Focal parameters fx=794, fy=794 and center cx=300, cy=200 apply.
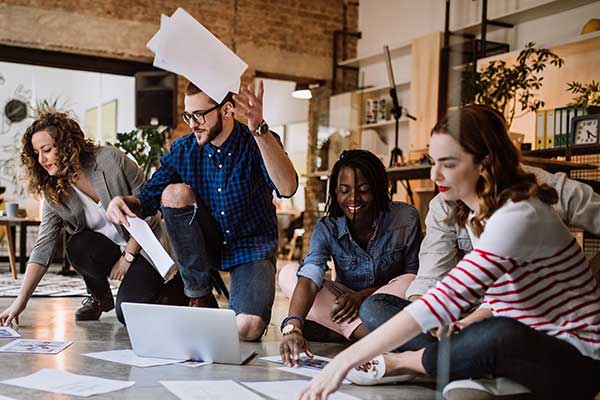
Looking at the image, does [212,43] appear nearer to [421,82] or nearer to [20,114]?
[421,82]

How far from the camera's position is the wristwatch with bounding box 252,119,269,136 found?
179cm

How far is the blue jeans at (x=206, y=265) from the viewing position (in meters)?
2.11

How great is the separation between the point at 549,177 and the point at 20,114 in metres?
4.55

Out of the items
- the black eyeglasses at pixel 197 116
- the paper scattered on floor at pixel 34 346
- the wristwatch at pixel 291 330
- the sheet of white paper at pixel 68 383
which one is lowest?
the paper scattered on floor at pixel 34 346

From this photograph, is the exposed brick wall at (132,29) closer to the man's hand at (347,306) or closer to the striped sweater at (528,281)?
the man's hand at (347,306)

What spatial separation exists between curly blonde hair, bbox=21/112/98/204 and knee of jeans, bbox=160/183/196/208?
0.34m

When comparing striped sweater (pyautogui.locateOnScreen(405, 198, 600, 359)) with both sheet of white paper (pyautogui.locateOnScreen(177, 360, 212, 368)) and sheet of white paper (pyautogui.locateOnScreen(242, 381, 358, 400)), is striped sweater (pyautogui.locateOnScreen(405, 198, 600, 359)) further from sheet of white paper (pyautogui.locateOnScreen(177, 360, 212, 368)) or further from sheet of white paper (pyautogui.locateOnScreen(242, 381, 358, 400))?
sheet of white paper (pyautogui.locateOnScreen(177, 360, 212, 368))

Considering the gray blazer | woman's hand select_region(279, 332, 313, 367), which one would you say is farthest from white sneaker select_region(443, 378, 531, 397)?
the gray blazer

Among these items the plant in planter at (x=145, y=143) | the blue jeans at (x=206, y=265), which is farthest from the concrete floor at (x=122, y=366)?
the plant in planter at (x=145, y=143)

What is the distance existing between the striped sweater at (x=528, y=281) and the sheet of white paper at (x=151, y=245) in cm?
91

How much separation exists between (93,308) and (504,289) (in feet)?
5.53

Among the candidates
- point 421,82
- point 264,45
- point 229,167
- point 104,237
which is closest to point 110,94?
point 264,45

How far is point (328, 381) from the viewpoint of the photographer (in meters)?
1.05

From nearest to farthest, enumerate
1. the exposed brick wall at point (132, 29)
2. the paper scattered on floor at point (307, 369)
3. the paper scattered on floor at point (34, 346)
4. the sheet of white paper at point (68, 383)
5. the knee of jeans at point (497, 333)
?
the knee of jeans at point (497, 333) → the sheet of white paper at point (68, 383) → the paper scattered on floor at point (307, 369) → the paper scattered on floor at point (34, 346) → the exposed brick wall at point (132, 29)
